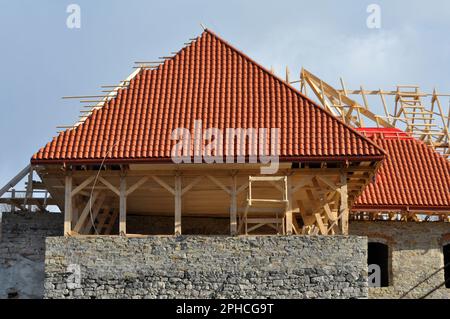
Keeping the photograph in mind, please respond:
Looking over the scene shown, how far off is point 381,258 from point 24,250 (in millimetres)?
12174

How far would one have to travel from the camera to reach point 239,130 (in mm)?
38594

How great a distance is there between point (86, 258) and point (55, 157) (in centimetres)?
308

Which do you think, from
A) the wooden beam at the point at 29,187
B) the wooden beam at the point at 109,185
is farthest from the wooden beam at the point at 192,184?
the wooden beam at the point at 29,187

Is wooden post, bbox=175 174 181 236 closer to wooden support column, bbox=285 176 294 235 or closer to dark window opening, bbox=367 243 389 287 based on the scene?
wooden support column, bbox=285 176 294 235

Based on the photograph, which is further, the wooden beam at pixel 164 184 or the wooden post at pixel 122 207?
the wooden beam at pixel 164 184

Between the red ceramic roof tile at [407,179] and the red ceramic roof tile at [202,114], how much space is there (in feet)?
21.4

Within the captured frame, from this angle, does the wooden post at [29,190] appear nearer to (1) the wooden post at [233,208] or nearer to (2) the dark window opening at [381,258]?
(1) the wooden post at [233,208]

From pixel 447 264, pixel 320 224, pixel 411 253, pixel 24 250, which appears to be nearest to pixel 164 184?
pixel 320 224

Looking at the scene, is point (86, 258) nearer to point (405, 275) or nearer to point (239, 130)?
point (239, 130)

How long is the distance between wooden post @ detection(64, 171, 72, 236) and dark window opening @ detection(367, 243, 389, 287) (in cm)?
1229

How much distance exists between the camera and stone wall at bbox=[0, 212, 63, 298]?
143 ft

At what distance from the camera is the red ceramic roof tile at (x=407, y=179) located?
4466 cm

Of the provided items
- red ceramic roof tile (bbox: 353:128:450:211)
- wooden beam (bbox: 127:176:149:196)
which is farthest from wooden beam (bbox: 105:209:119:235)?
red ceramic roof tile (bbox: 353:128:450:211)
